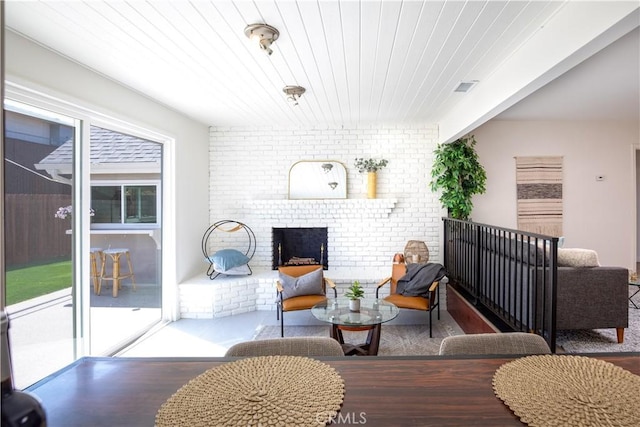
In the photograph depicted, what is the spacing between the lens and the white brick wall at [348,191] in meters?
4.65

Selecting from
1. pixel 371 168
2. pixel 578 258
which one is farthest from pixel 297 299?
pixel 578 258

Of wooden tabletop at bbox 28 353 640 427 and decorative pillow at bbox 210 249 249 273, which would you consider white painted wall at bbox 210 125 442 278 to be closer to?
decorative pillow at bbox 210 249 249 273

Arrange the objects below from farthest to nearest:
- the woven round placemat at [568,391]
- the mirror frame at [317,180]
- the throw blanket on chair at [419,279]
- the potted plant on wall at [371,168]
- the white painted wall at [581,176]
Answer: the white painted wall at [581,176], the mirror frame at [317,180], the potted plant on wall at [371,168], the throw blanket on chair at [419,279], the woven round placemat at [568,391]

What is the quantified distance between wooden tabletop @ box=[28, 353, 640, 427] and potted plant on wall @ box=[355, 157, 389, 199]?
365 centimetres

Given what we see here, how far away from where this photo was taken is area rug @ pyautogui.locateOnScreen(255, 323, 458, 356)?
306cm

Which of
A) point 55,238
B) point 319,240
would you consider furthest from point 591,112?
point 55,238

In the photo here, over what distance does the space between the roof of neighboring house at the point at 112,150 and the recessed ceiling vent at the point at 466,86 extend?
334cm

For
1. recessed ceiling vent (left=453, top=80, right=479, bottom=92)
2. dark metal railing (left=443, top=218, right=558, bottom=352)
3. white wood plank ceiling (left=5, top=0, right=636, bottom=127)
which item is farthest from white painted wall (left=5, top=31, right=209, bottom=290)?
dark metal railing (left=443, top=218, right=558, bottom=352)

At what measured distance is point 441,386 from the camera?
869 millimetres

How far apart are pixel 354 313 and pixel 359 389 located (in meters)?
2.04

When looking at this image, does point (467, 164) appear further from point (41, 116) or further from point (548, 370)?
point (41, 116)

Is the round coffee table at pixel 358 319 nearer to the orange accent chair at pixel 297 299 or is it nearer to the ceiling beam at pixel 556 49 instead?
the orange accent chair at pixel 297 299

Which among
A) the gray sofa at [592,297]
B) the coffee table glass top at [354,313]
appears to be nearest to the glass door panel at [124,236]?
the coffee table glass top at [354,313]

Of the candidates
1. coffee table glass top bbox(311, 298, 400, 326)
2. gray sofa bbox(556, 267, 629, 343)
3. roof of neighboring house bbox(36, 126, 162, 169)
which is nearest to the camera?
roof of neighboring house bbox(36, 126, 162, 169)
